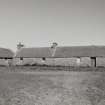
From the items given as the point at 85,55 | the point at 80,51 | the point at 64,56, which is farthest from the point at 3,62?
the point at 85,55

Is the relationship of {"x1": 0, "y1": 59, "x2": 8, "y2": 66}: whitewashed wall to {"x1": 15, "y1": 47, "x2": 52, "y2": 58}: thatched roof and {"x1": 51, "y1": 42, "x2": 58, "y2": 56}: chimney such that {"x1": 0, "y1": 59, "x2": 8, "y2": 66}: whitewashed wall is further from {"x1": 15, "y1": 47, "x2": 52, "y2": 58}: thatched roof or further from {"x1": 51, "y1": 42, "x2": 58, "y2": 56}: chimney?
{"x1": 51, "y1": 42, "x2": 58, "y2": 56}: chimney

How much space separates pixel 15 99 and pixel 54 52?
Result: 114 ft

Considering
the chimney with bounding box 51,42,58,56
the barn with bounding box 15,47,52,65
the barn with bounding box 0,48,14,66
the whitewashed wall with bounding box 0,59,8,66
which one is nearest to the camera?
the barn with bounding box 15,47,52,65

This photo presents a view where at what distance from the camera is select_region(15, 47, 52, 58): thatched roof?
150ft

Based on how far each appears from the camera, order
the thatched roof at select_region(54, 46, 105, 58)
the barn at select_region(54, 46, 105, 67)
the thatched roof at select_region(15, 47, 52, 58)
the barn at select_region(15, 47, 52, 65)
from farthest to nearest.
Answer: the thatched roof at select_region(15, 47, 52, 58) < the barn at select_region(15, 47, 52, 65) < the thatched roof at select_region(54, 46, 105, 58) < the barn at select_region(54, 46, 105, 67)

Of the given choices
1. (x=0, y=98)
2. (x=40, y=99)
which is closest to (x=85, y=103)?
(x=40, y=99)

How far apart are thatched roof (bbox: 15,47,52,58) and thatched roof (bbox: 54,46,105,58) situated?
2.89m

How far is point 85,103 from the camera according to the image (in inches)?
414

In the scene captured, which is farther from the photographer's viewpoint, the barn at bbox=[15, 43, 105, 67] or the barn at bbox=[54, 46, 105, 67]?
the barn at bbox=[15, 43, 105, 67]

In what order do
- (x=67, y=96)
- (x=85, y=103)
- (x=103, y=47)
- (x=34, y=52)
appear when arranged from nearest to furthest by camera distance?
(x=85, y=103)
(x=67, y=96)
(x=103, y=47)
(x=34, y=52)

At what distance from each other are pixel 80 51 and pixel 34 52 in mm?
13316

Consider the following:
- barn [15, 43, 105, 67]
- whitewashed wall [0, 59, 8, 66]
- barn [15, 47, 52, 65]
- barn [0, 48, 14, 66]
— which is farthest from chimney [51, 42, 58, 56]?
whitewashed wall [0, 59, 8, 66]

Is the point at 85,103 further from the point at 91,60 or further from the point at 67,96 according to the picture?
the point at 91,60

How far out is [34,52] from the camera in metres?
48.1
